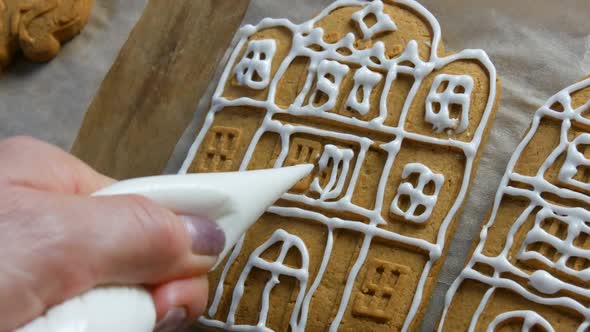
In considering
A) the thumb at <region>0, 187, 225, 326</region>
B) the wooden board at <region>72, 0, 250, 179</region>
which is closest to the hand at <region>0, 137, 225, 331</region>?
the thumb at <region>0, 187, 225, 326</region>

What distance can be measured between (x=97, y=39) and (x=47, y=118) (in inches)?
10.8

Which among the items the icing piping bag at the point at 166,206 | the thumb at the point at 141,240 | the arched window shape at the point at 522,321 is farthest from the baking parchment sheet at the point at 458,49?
the thumb at the point at 141,240

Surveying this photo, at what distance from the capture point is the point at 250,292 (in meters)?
1.50

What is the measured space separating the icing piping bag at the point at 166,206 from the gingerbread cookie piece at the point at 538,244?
46cm

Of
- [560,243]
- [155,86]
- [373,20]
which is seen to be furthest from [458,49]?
[155,86]

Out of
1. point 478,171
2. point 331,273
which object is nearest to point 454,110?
point 478,171

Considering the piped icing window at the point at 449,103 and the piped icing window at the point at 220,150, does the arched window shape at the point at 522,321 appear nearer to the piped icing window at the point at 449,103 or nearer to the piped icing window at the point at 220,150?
the piped icing window at the point at 449,103

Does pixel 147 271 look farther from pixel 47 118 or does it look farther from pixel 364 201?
pixel 47 118

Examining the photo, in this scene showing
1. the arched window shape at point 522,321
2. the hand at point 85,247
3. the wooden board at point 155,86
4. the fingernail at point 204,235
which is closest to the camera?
the hand at point 85,247

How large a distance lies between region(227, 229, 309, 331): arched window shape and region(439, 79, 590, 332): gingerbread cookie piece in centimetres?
31

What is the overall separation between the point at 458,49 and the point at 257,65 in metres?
0.50

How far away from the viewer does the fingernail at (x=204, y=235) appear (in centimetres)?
103

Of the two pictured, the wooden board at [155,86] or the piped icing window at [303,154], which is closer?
the piped icing window at [303,154]

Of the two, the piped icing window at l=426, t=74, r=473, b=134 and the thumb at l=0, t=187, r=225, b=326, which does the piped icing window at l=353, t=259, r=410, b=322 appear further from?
the thumb at l=0, t=187, r=225, b=326
